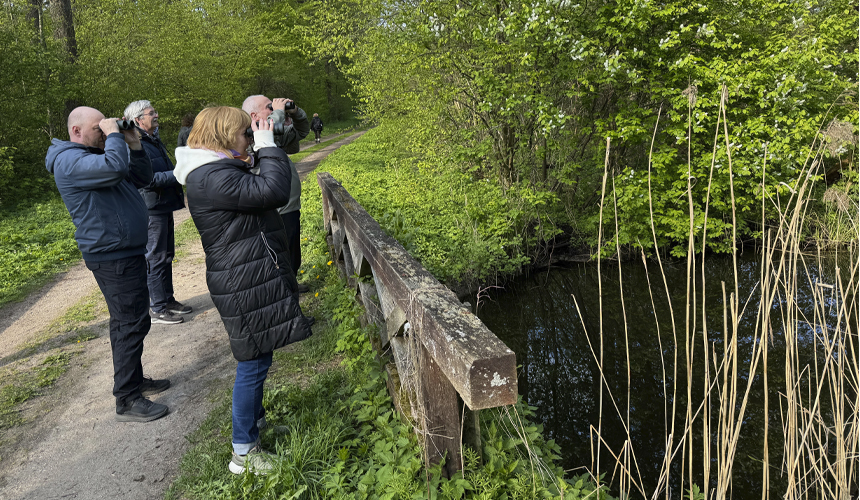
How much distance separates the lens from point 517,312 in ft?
23.7

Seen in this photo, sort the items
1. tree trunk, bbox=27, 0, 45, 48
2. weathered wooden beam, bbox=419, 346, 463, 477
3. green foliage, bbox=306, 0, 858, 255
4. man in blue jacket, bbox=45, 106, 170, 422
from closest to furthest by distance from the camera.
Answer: weathered wooden beam, bbox=419, 346, 463, 477 < man in blue jacket, bbox=45, 106, 170, 422 < green foliage, bbox=306, 0, 858, 255 < tree trunk, bbox=27, 0, 45, 48

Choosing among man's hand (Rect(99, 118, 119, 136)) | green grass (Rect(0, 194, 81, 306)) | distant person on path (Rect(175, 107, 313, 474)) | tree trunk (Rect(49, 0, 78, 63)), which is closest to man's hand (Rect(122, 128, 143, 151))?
man's hand (Rect(99, 118, 119, 136))

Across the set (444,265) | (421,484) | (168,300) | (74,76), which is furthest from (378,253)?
(74,76)

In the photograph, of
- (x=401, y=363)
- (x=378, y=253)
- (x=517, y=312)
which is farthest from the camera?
(x=517, y=312)

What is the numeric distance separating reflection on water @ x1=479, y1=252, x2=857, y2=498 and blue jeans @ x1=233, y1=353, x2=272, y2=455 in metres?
1.61

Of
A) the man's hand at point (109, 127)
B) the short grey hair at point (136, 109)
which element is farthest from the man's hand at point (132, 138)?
the short grey hair at point (136, 109)

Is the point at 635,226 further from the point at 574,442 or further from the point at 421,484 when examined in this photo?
the point at 421,484

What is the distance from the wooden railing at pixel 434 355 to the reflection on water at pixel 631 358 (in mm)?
862

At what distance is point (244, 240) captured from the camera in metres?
2.51

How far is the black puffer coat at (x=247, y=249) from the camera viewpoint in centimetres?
242

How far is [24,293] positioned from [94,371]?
125 inches

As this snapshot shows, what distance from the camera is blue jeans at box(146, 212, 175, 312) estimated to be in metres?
4.85

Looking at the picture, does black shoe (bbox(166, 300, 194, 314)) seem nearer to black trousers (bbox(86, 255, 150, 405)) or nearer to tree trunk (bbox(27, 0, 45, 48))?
black trousers (bbox(86, 255, 150, 405))

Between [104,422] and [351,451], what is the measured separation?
1739 mm
